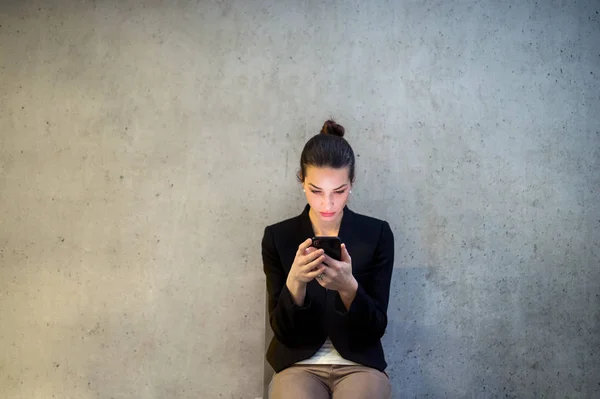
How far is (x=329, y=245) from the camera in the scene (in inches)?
73.4

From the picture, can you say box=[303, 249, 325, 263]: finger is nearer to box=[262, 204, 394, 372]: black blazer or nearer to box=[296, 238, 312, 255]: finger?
box=[296, 238, 312, 255]: finger

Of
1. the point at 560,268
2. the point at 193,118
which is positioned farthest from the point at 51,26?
the point at 560,268

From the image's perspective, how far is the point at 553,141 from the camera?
265 centimetres

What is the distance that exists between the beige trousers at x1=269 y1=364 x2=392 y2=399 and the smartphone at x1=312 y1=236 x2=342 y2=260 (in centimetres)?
43

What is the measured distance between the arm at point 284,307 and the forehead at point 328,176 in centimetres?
32

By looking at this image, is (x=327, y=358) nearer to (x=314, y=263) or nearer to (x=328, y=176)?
(x=314, y=263)

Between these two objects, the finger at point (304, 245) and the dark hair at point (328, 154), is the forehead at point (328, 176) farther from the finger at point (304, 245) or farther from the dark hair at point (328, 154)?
the finger at point (304, 245)

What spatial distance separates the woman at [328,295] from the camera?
191 centimetres

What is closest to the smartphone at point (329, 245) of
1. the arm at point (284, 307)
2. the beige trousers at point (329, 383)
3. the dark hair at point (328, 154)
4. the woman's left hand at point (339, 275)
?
the woman's left hand at point (339, 275)

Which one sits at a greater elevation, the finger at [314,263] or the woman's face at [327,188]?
the woman's face at [327,188]

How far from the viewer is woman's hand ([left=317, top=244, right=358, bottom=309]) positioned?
6.10 feet

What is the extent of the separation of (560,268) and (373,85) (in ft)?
3.94

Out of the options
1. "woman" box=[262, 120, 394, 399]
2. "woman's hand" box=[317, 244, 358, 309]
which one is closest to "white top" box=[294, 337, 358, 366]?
"woman" box=[262, 120, 394, 399]

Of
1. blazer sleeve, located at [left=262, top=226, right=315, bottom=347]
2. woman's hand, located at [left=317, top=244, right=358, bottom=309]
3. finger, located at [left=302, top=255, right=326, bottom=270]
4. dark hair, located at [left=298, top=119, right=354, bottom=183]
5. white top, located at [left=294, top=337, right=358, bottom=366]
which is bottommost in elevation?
white top, located at [left=294, top=337, right=358, bottom=366]
